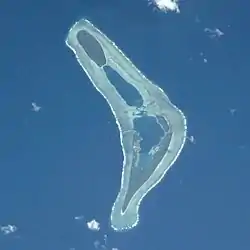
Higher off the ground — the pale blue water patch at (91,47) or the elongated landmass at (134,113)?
the pale blue water patch at (91,47)

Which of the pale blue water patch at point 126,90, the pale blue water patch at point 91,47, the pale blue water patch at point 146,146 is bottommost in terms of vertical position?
the pale blue water patch at point 146,146

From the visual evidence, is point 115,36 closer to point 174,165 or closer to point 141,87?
point 141,87

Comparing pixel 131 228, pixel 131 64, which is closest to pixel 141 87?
pixel 131 64

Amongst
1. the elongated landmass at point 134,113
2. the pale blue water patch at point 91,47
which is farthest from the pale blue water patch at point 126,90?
the pale blue water patch at point 91,47

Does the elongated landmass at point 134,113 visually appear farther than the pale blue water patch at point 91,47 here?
No

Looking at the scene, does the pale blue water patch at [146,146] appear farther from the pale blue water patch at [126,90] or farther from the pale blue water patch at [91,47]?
the pale blue water patch at [91,47]

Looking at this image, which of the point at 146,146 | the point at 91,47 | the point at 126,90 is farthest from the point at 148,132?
the point at 91,47

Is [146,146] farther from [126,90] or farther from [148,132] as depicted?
[126,90]

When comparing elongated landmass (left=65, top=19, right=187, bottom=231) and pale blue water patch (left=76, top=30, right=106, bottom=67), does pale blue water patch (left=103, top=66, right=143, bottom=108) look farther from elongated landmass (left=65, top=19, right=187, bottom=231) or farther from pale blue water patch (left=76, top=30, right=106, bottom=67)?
pale blue water patch (left=76, top=30, right=106, bottom=67)
